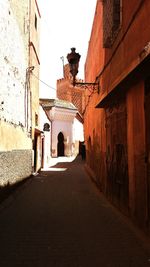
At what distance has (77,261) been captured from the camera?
3.88m

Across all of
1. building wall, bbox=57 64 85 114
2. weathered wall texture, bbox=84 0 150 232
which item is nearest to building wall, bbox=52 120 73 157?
building wall, bbox=57 64 85 114

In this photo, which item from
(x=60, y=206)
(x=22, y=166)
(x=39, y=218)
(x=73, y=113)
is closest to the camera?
(x=39, y=218)

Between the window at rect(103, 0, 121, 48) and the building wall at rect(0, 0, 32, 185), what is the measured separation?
2604 millimetres

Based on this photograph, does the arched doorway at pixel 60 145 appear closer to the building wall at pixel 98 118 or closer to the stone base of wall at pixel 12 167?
the building wall at pixel 98 118

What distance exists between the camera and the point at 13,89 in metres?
10.1

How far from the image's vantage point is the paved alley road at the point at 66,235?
392cm

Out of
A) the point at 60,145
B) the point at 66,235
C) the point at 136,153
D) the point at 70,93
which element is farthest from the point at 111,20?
the point at 70,93

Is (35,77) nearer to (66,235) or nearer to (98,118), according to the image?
(98,118)

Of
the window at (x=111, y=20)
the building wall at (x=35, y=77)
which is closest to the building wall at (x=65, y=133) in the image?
the building wall at (x=35, y=77)

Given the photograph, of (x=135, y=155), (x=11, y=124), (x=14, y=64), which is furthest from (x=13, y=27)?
(x=135, y=155)

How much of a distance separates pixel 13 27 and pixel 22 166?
4.64m

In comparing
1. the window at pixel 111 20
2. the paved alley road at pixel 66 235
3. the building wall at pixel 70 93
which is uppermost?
the building wall at pixel 70 93

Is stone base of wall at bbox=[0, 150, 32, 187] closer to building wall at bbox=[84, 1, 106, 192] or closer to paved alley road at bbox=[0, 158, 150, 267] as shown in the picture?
paved alley road at bbox=[0, 158, 150, 267]

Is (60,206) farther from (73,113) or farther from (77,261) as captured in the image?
(73,113)
